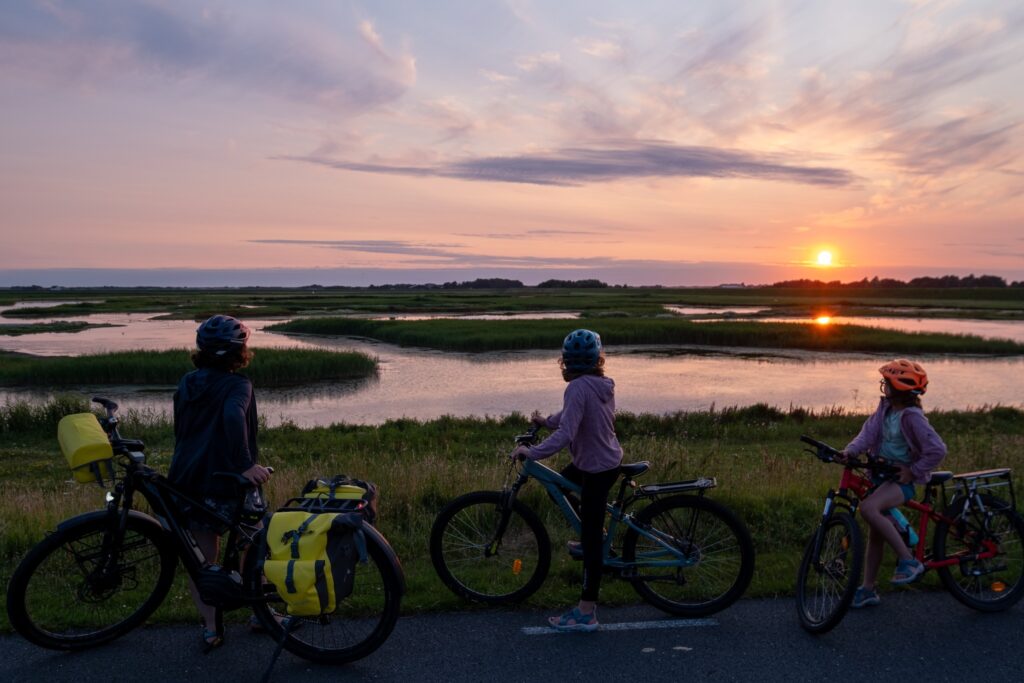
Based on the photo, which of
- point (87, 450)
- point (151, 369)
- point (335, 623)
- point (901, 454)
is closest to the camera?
point (87, 450)

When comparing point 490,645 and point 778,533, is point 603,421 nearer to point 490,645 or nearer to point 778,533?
point 490,645

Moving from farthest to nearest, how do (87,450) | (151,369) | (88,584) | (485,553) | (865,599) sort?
(151,369), (485,553), (865,599), (88,584), (87,450)

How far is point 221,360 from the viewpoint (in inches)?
195

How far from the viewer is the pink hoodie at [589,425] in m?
5.30

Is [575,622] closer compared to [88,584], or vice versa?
[88,584]

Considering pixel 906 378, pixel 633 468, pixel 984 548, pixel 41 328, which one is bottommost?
pixel 41 328

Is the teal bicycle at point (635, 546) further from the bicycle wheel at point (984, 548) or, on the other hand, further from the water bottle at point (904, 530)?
the bicycle wheel at point (984, 548)

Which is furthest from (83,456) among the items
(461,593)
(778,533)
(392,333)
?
(392,333)

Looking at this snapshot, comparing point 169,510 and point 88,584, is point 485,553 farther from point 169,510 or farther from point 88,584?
point 88,584

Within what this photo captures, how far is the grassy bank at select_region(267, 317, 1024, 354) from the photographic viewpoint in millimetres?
43438

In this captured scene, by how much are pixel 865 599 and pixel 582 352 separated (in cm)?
284

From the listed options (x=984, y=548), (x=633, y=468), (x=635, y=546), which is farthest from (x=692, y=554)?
(x=984, y=548)

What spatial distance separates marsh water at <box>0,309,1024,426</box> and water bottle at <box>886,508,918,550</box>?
1666 centimetres

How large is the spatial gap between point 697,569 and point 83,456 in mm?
4305
